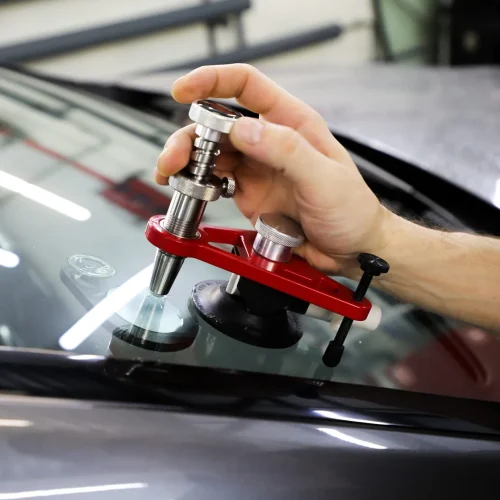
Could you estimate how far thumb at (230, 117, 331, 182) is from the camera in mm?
552

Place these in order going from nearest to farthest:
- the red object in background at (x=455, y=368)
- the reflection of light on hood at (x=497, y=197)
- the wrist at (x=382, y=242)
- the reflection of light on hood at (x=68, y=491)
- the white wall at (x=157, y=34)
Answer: the reflection of light on hood at (x=68, y=491), the red object in background at (x=455, y=368), the wrist at (x=382, y=242), the reflection of light on hood at (x=497, y=197), the white wall at (x=157, y=34)

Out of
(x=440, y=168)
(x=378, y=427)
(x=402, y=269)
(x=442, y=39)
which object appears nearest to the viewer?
(x=378, y=427)

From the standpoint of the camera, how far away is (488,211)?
87cm

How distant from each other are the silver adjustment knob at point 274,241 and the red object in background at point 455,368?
159mm

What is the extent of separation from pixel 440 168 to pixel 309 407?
55cm

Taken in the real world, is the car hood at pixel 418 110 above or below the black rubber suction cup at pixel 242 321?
above

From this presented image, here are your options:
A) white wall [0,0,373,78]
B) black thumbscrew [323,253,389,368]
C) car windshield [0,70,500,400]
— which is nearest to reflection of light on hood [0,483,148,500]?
car windshield [0,70,500,400]

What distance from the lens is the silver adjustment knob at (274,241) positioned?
1.97 ft

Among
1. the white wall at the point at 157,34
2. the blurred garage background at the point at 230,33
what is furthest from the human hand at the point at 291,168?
the white wall at the point at 157,34

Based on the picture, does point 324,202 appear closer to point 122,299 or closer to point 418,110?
point 122,299

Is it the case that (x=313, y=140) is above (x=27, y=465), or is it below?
above

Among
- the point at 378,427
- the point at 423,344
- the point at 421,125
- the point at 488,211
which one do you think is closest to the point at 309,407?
the point at 378,427

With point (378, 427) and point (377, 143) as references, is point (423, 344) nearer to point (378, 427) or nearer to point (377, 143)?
point (378, 427)

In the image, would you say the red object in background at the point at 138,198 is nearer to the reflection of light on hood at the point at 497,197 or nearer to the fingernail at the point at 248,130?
the fingernail at the point at 248,130
